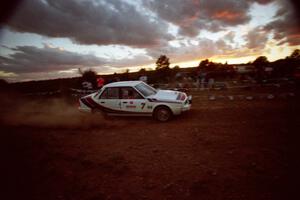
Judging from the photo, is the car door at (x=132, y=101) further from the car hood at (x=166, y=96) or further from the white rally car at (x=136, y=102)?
the car hood at (x=166, y=96)

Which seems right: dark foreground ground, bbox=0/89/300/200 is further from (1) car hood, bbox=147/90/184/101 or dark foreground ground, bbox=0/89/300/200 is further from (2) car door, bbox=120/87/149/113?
(1) car hood, bbox=147/90/184/101

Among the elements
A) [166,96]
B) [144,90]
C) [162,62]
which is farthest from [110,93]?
[162,62]

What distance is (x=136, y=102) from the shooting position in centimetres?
754

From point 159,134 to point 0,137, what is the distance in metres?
5.35

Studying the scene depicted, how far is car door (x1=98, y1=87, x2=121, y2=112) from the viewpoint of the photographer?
779 cm

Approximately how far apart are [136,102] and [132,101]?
0.18 meters

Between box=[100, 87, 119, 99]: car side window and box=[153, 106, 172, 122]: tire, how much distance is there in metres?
1.81

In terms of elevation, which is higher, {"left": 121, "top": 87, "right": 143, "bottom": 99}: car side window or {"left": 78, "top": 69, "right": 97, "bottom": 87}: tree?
{"left": 78, "top": 69, "right": 97, "bottom": 87}: tree

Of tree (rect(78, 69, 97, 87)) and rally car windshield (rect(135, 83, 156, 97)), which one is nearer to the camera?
rally car windshield (rect(135, 83, 156, 97))

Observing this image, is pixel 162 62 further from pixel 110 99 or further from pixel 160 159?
pixel 160 159

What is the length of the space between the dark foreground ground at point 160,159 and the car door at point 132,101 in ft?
2.03

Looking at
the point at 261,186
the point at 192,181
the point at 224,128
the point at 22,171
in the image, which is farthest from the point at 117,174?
the point at 224,128

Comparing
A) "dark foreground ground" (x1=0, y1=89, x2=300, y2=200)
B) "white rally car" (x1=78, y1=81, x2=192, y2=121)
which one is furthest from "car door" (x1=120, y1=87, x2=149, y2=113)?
"dark foreground ground" (x1=0, y1=89, x2=300, y2=200)

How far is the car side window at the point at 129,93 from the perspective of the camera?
7.57m
